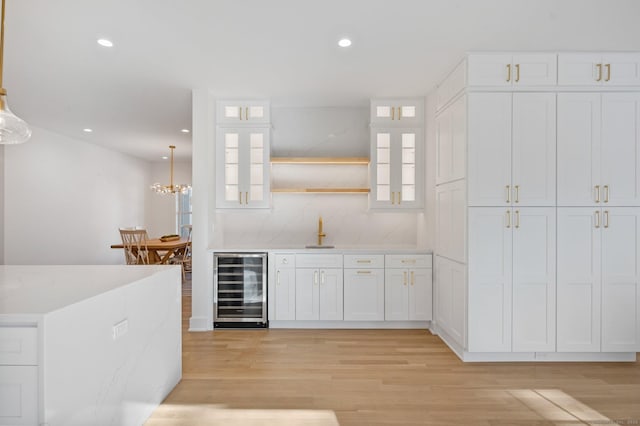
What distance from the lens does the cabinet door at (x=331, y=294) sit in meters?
4.03

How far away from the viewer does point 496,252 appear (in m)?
3.05

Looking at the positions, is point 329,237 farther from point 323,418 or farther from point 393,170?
point 323,418

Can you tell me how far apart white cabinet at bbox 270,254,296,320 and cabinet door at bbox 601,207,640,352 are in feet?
9.68

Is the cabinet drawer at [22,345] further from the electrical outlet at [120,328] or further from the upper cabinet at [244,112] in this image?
the upper cabinet at [244,112]

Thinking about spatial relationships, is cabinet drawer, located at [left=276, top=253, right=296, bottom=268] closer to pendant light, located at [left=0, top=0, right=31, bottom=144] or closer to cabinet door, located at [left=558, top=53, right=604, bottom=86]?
pendant light, located at [left=0, top=0, right=31, bottom=144]

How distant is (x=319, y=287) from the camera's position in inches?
159

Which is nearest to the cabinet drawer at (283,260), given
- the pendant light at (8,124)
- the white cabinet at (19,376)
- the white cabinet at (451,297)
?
the white cabinet at (451,297)

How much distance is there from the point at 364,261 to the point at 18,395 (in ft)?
10.4

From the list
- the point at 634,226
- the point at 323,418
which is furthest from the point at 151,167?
the point at 634,226

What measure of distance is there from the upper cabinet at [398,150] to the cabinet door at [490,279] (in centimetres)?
123

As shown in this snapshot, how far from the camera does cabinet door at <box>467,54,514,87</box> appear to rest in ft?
10.00

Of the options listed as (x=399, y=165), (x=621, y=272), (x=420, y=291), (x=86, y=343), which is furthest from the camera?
(x=399, y=165)

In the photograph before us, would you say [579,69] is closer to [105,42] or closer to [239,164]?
[239,164]

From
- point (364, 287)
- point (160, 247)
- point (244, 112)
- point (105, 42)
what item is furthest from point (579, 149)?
point (160, 247)
